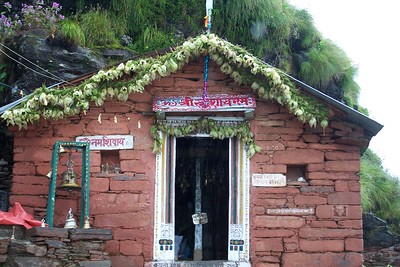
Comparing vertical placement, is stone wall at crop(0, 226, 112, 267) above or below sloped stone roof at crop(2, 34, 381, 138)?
below

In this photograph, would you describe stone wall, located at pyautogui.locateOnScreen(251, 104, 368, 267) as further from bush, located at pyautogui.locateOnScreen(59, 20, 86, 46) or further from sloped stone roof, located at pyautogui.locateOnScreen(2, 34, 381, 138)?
bush, located at pyautogui.locateOnScreen(59, 20, 86, 46)

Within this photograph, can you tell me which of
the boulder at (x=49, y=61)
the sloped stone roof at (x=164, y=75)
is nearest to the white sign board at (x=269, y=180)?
the sloped stone roof at (x=164, y=75)

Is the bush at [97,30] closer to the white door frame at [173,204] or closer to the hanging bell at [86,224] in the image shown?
the white door frame at [173,204]

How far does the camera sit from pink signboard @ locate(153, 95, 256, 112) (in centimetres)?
1053

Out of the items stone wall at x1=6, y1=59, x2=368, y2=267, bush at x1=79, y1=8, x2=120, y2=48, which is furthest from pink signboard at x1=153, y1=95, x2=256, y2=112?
bush at x1=79, y1=8, x2=120, y2=48

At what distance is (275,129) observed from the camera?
421 inches

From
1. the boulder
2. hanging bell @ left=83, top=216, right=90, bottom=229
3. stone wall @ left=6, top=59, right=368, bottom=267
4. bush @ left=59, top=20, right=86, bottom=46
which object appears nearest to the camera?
hanging bell @ left=83, top=216, right=90, bottom=229

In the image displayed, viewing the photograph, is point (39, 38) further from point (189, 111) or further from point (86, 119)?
point (189, 111)

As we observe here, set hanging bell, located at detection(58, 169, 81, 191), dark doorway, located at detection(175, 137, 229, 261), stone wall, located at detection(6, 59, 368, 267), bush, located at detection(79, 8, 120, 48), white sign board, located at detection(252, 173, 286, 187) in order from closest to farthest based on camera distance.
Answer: hanging bell, located at detection(58, 169, 81, 191) < stone wall, located at detection(6, 59, 368, 267) < white sign board, located at detection(252, 173, 286, 187) < dark doorway, located at detection(175, 137, 229, 261) < bush, located at detection(79, 8, 120, 48)

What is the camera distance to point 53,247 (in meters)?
9.30

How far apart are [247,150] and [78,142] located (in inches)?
109

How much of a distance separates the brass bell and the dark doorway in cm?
269

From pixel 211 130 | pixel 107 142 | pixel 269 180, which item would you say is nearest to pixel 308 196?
pixel 269 180

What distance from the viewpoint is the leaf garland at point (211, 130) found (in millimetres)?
10562
